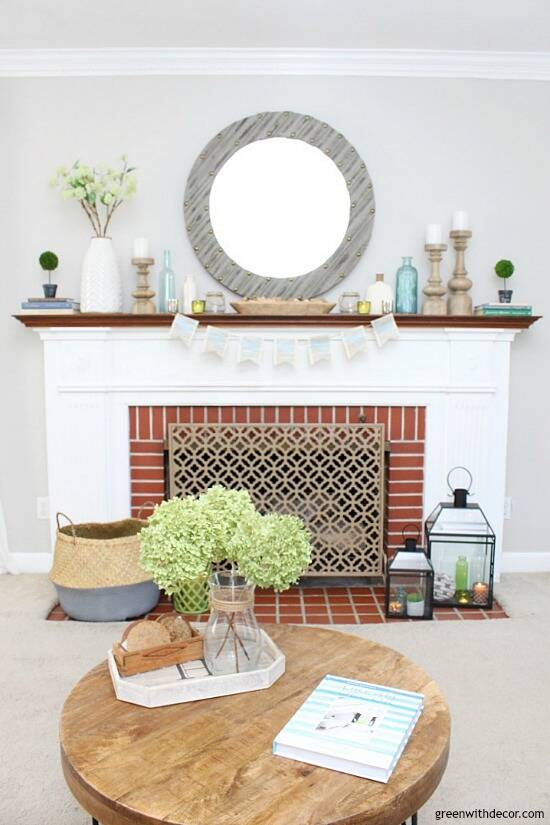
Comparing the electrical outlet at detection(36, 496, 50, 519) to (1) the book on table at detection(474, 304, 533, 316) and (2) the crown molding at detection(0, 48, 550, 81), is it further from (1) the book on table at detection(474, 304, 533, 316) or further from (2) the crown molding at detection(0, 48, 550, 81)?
(1) the book on table at detection(474, 304, 533, 316)

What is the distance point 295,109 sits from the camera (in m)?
3.06

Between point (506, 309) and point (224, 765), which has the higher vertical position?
point (506, 309)

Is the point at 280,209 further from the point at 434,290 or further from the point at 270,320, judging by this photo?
the point at 434,290

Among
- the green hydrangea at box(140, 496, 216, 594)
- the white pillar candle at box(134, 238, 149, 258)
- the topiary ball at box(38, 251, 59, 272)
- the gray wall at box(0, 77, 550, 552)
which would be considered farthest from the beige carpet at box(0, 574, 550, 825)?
the white pillar candle at box(134, 238, 149, 258)

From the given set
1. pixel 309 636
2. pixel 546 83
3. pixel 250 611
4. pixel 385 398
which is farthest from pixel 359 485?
pixel 546 83

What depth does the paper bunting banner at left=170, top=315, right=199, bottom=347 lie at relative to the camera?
2.91 m

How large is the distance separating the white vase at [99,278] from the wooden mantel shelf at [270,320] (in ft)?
0.22

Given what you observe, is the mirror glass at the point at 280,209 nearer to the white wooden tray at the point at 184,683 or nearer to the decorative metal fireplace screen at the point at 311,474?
the decorative metal fireplace screen at the point at 311,474

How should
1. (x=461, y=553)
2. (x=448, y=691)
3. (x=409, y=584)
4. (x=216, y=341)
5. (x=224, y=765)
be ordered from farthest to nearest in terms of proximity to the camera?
(x=216, y=341)
(x=461, y=553)
(x=409, y=584)
(x=448, y=691)
(x=224, y=765)

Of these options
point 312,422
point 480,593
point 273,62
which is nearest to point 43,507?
point 312,422

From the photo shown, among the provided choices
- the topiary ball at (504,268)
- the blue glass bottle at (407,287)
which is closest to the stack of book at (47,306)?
the blue glass bottle at (407,287)

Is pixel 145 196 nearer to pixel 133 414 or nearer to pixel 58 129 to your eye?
pixel 58 129

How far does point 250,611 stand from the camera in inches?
57.7

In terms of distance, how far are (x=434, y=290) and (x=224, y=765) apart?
90.5 inches
